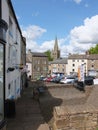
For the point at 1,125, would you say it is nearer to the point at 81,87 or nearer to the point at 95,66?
the point at 81,87

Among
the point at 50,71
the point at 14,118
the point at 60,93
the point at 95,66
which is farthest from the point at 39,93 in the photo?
the point at 50,71

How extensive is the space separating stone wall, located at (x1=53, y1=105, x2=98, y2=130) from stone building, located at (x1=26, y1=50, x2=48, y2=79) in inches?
3187

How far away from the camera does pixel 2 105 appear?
6.81 meters

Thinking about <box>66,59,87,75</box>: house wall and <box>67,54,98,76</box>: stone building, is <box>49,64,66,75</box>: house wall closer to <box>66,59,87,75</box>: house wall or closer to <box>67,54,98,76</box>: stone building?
<box>66,59,87,75</box>: house wall

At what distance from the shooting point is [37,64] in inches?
3593

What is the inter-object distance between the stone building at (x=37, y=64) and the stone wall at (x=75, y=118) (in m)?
80.9

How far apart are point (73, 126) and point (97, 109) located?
105 centimetres

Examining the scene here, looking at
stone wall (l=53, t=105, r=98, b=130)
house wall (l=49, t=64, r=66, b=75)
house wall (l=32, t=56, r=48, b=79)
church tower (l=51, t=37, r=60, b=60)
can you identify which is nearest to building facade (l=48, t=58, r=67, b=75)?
house wall (l=49, t=64, r=66, b=75)

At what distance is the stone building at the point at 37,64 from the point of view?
89.7 m

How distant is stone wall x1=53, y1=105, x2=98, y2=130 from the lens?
7.35 m

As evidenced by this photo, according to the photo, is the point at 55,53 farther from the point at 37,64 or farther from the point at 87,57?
the point at 87,57

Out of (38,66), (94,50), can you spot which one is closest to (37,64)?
(38,66)

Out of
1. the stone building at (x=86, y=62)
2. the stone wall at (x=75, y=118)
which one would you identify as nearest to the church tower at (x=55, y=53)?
the stone building at (x=86, y=62)

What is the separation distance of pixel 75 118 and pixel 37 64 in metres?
83.9
